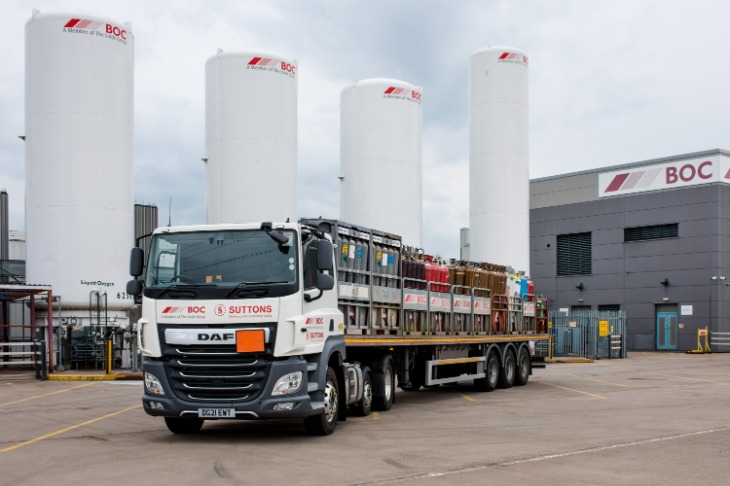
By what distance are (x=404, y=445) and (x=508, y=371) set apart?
1202 centimetres

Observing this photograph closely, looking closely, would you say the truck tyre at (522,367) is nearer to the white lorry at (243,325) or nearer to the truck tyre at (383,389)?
the truck tyre at (383,389)

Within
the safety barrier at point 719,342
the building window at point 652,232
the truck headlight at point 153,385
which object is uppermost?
the building window at point 652,232

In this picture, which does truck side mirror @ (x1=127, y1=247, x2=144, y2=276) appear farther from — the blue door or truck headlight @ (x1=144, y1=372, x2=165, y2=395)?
the blue door

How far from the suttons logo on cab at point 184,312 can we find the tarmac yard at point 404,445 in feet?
5.78

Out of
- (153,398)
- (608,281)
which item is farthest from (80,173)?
(608,281)

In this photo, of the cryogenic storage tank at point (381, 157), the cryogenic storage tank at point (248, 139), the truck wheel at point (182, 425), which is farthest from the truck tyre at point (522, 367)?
the cryogenic storage tank at point (381, 157)

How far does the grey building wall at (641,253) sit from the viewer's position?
1905 inches

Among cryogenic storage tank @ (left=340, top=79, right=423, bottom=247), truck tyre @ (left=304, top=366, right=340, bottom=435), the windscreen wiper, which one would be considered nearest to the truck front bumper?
truck tyre @ (left=304, top=366, right=340, bottom=435)

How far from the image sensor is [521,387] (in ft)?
79.3

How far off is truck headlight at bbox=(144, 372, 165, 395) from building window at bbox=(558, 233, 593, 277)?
45.1 m

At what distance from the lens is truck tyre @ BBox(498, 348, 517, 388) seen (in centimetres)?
A: 2339

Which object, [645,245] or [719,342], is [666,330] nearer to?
[719,342]

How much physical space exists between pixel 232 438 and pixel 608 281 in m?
43.6

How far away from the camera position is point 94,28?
93.6ft
